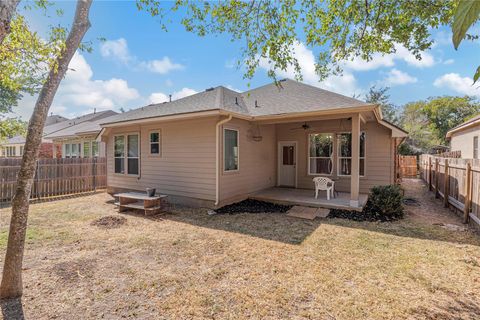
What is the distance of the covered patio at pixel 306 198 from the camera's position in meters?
7.33

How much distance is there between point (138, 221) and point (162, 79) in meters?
8.92

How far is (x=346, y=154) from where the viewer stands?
9359 mm

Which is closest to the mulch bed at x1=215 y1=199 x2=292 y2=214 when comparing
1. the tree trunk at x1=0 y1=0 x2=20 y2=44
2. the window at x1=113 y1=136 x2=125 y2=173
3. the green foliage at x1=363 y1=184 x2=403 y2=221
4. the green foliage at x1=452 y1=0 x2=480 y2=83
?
the green foliage at x1=363 y1=184 x2=403 y2=221

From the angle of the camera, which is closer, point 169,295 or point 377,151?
point 169,295

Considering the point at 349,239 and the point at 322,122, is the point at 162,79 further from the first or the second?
the point at 349,239

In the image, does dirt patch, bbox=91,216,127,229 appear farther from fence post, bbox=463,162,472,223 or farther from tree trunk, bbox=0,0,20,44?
fence post, bbox=463,162,472,223

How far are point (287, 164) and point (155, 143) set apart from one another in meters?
5.41

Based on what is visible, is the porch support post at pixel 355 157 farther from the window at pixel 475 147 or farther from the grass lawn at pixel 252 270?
the window at pixel 475 147

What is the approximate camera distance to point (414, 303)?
9.79ft

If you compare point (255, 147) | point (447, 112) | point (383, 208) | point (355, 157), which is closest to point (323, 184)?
point (355, 157)

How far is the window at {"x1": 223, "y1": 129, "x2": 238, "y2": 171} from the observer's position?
7711 mm

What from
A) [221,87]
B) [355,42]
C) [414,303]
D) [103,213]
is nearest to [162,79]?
[221,87]

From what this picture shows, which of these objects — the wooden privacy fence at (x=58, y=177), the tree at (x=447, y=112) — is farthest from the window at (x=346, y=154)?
the tree at (x=447, y=112)

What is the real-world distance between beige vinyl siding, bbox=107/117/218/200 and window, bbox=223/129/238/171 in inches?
17.1
